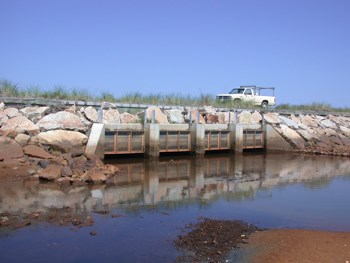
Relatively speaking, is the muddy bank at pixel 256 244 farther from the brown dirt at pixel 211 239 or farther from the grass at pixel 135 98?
the grass at pixel 135 98

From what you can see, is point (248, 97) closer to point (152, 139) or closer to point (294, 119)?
point (294, 119)

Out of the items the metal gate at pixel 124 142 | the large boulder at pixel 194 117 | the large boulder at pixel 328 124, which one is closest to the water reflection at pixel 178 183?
the metal gate at pixel 124 142

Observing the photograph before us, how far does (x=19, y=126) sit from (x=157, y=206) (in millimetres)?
9157

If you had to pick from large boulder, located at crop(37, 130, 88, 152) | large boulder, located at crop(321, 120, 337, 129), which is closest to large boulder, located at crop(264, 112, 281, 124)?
large boulder, located at crop(321, 120, 337, 129)

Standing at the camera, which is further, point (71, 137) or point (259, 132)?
point (259, 132)

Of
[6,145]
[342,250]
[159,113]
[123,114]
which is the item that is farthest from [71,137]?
[342,250]

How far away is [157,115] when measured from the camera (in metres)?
23.5

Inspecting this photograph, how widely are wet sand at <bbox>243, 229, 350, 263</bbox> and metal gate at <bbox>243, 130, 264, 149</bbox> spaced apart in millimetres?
17498

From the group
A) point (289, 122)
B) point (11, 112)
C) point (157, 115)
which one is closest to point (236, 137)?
point (157, 115)

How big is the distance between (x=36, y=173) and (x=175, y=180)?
5.09 metres

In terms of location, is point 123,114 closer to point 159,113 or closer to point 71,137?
point 159,113

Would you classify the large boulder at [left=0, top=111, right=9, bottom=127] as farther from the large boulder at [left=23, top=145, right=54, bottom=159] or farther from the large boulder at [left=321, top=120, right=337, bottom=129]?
the large boulder at [left=321, top=120, right=337, bottom=129]

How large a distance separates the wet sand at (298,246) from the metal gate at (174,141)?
45.5 ft

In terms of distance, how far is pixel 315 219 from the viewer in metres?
10.3
